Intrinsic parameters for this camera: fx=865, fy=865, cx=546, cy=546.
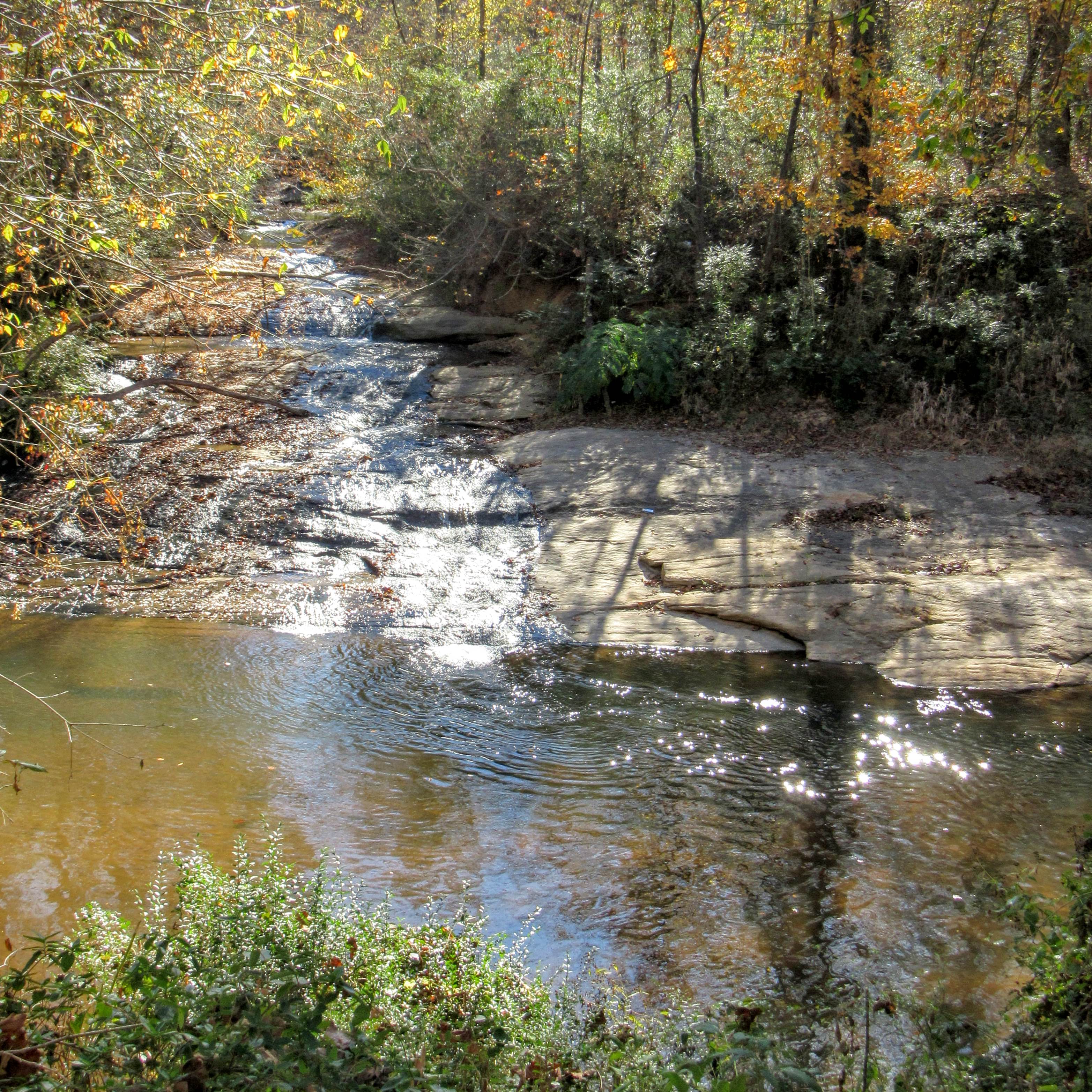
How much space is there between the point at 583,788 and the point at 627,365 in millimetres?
7561

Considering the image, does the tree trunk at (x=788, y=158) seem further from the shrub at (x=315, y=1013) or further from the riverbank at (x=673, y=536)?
the shrub at (x=315, y=1013)

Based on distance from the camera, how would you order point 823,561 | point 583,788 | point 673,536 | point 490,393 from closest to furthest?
point 583,788
point 823,561
point 673,536
point 490,393

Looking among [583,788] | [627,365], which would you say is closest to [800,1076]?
[583,788]

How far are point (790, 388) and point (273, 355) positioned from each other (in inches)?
317

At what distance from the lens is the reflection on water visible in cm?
404

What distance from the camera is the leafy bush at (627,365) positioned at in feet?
38.3

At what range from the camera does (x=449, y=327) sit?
15180 mm

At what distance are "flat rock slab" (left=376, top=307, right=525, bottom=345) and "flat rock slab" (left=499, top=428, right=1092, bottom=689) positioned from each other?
502 centimetres

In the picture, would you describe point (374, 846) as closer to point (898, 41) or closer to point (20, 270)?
point (20, 270)

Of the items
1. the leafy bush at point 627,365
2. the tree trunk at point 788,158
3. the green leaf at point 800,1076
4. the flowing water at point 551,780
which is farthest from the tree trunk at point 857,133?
the green leaf at point 800,1076

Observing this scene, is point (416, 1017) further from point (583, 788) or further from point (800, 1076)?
point (583, 788)

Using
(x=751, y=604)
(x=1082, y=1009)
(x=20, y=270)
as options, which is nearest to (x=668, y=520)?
(x=751, y=604)

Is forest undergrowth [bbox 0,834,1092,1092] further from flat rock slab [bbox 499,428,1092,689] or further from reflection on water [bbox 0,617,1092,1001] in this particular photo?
flat rock slab [bbox 499,428,1092,689]

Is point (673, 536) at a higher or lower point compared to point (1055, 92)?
lower
